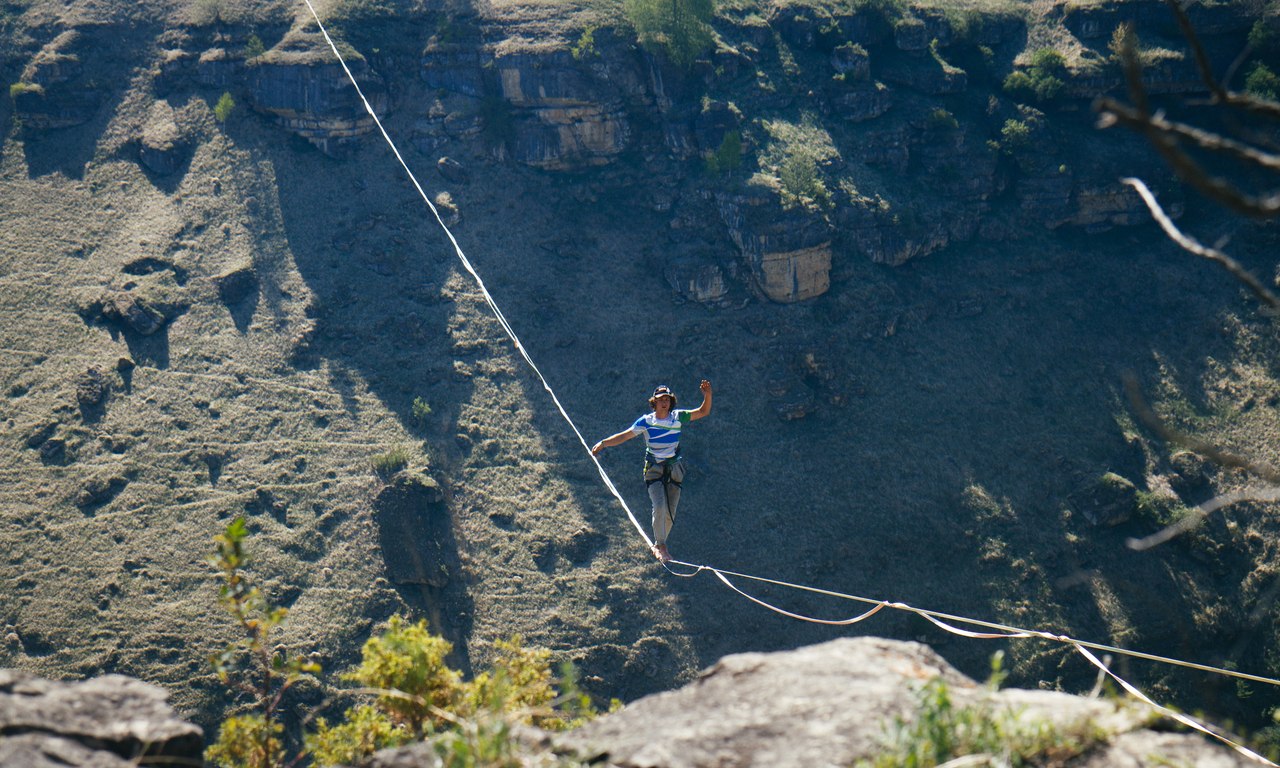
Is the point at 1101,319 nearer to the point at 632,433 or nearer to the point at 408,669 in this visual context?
the point at 632,433

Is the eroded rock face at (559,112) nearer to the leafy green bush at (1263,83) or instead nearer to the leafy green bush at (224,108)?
the leafy green bush at (224,108)

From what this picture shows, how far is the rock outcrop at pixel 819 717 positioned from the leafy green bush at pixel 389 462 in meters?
25.6

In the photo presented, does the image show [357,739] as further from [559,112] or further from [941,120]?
[941,120]

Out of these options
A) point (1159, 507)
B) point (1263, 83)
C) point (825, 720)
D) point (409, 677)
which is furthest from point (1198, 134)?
point (1263, 83)

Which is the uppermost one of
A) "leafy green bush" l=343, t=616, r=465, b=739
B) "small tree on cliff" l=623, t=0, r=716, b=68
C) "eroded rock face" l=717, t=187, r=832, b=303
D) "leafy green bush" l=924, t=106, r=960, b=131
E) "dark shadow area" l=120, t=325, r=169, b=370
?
"leafy green bush" l=343, t=616, r=465, b=739

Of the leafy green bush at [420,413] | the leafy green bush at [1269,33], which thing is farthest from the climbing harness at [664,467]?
the leafy green bush at [1269,33]

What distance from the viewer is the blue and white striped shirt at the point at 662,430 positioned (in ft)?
51.0

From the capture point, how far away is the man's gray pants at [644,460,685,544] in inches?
634

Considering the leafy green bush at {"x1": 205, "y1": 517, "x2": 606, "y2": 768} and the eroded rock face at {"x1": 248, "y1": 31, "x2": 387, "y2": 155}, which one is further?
the eroded rock face at {"x1": 248, "y1": 31, "x2": 387, "y2": 155}

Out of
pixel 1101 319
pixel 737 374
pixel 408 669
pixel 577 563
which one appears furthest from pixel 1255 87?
pixel 408 669

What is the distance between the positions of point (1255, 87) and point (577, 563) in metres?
30.2

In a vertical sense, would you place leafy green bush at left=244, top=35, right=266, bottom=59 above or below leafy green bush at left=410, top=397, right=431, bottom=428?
above

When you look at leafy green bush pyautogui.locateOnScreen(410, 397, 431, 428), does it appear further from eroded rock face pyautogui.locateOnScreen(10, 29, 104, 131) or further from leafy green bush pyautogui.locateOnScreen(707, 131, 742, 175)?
eroded rock face pyautogui.locateOnScreen(10, 29, 104, 131)

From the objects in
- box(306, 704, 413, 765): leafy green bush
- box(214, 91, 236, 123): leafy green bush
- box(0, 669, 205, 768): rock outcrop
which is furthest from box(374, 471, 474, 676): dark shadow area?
box(0, 669, 205, 768): rock outcrop
